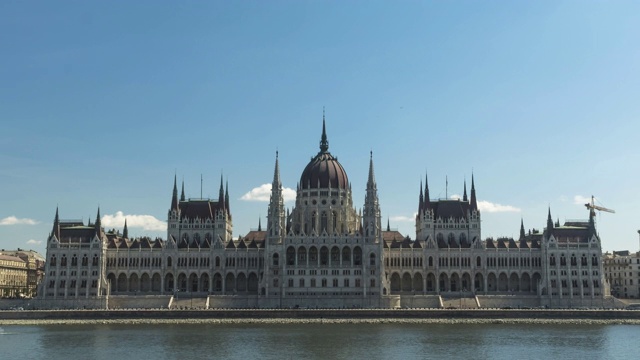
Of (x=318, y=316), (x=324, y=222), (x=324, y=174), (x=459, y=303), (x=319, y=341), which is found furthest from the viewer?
(x=324, y=174)

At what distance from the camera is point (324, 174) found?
165 meters

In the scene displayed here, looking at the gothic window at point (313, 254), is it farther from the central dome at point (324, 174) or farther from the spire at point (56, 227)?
the spire at point (56, 227)

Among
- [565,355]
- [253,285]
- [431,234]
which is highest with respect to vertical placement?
[431,234]

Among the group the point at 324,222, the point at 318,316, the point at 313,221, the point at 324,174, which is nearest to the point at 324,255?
the point at 324,222

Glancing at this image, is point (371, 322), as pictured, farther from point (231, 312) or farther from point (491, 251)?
point (491, 251)

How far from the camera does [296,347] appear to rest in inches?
3612

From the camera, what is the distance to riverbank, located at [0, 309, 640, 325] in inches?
4911

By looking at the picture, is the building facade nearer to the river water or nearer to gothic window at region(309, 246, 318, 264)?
gothic window at region(309, 246, 318, 264)

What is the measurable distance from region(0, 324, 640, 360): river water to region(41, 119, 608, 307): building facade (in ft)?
94.7

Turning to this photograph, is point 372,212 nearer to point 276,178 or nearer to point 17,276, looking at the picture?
point 276,178

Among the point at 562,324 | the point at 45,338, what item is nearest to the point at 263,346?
the point at 45,338

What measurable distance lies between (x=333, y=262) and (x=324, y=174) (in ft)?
71.6

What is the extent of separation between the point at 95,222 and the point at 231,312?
1619 inches

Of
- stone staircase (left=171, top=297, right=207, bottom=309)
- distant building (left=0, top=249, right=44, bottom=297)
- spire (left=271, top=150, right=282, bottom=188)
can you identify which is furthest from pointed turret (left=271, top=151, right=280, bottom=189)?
distant building (left=0, top=249, right=44, bottom=297)
